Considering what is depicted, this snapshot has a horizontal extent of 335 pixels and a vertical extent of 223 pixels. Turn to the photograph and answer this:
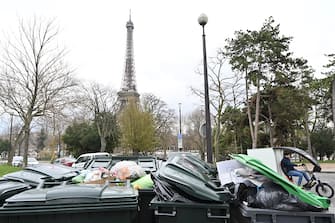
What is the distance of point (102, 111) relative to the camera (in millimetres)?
40344

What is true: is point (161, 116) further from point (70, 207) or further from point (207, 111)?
point (70, 207)

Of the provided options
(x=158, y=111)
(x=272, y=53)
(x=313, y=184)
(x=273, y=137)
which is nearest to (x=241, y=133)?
(x=273, y=137)

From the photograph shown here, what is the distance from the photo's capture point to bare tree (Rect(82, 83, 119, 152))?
39.2 m

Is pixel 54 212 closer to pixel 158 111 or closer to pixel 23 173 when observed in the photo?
pixel 23 173

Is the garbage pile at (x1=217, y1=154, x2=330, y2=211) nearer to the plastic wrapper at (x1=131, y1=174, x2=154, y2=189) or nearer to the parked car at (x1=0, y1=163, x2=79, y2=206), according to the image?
the plastic wrapper at (x1=131, y1=174, x2=154, y2=189)

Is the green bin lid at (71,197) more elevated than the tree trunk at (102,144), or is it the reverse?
the tree trunk at (102,144)

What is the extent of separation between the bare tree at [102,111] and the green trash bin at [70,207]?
3624cm

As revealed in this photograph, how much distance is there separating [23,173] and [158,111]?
4010 centimetres

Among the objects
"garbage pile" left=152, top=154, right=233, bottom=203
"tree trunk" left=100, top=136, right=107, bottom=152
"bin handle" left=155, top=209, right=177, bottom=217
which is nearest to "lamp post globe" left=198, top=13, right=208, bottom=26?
"garbage pile" left=152, top=154, right=233, bottom=203

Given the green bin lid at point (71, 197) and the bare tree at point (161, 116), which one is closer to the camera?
the green bin lid at point (71, 197)

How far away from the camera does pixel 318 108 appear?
3850cm

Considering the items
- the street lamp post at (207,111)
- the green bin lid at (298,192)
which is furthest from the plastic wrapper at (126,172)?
the street lamp post at (207,111)

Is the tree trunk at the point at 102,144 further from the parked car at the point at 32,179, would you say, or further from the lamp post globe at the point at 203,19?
the parked car at the point at 32,179

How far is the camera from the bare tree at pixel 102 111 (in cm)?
3916
